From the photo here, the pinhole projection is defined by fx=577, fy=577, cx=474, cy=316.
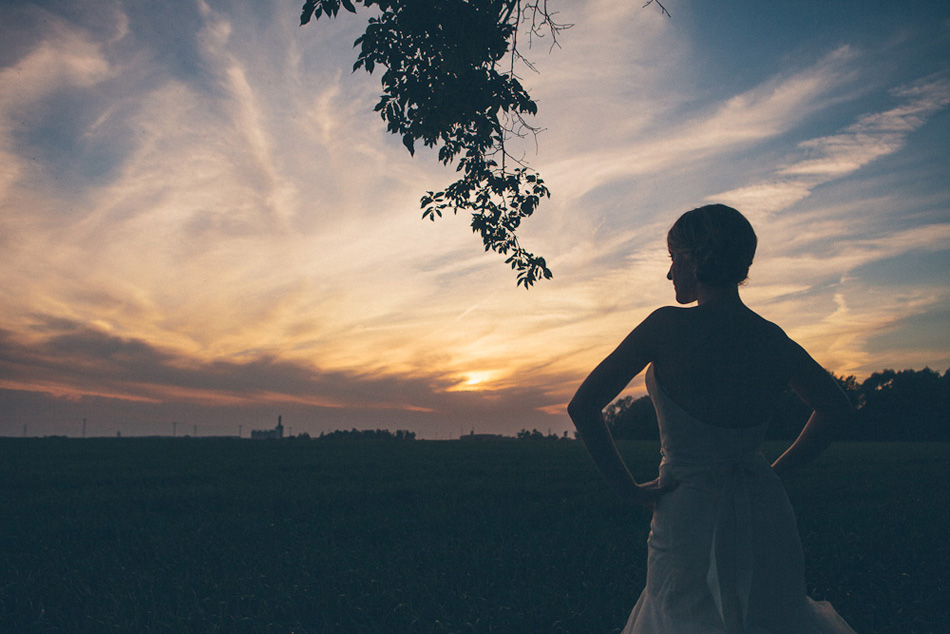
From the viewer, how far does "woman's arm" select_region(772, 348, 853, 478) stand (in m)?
2.19

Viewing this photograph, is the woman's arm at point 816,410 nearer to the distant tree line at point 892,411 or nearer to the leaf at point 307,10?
the leaf at point 307,10

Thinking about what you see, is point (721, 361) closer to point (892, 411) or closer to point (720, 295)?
point (720, 295)

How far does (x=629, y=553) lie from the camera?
7.29 meters

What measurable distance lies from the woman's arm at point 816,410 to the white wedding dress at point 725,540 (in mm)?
288

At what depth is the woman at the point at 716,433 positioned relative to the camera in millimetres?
2059

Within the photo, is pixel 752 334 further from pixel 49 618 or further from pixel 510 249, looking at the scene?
pixel 510 249

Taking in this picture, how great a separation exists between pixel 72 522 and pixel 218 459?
13390mm

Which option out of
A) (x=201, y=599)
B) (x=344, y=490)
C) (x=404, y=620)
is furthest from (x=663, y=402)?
(x=344, y=490)

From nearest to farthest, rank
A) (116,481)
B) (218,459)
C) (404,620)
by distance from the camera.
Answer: (404,620)
(116,481)
(218,459)

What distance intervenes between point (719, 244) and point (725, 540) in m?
1.07

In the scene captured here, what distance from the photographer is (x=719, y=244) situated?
2070 millimetres

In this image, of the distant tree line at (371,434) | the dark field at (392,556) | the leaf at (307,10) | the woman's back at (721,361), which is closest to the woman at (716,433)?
the woman's back at (721,361)

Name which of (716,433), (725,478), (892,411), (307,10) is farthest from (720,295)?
(892,411)

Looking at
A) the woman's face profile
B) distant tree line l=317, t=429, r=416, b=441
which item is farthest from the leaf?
distant tree line l=317, t=429, r=416, b=441
